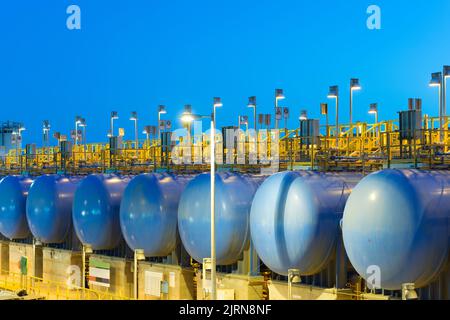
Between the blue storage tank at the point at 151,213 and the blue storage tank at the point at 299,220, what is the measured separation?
5.23m

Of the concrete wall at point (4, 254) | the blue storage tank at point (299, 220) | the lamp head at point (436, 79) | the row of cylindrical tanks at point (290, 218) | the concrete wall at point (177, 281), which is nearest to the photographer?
the row of cylindrical tanks at point (290, 218)

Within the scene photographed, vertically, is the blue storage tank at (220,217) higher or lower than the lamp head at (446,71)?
lower

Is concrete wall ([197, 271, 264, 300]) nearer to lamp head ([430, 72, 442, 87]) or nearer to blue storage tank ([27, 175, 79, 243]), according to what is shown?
lamp head ([430, 72, 442, 87])

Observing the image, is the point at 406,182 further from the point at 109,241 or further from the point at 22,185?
the point at 22,185

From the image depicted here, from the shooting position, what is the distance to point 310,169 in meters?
21.0

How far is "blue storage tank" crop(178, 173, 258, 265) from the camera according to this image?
21.3 meters

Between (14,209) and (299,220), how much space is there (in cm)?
1832

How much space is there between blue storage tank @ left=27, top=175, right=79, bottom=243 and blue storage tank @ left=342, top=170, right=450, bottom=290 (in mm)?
16389

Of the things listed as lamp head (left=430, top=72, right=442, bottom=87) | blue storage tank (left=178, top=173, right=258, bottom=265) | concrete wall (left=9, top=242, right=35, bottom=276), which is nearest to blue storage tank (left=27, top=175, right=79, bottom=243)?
concrete wall (left=9, top=242, right=35, bottom=276)

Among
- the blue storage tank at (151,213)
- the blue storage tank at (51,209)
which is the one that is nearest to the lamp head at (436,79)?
the blue storage tank at (151,213)

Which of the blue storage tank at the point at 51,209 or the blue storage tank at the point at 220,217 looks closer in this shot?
the blue storage tank at the point at 220,217

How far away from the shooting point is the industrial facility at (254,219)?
1627cm

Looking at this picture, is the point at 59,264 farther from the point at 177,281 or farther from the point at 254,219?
the point at 254,219

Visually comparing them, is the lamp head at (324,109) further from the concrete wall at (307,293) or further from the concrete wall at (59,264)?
the concrete wall at (59,264)
